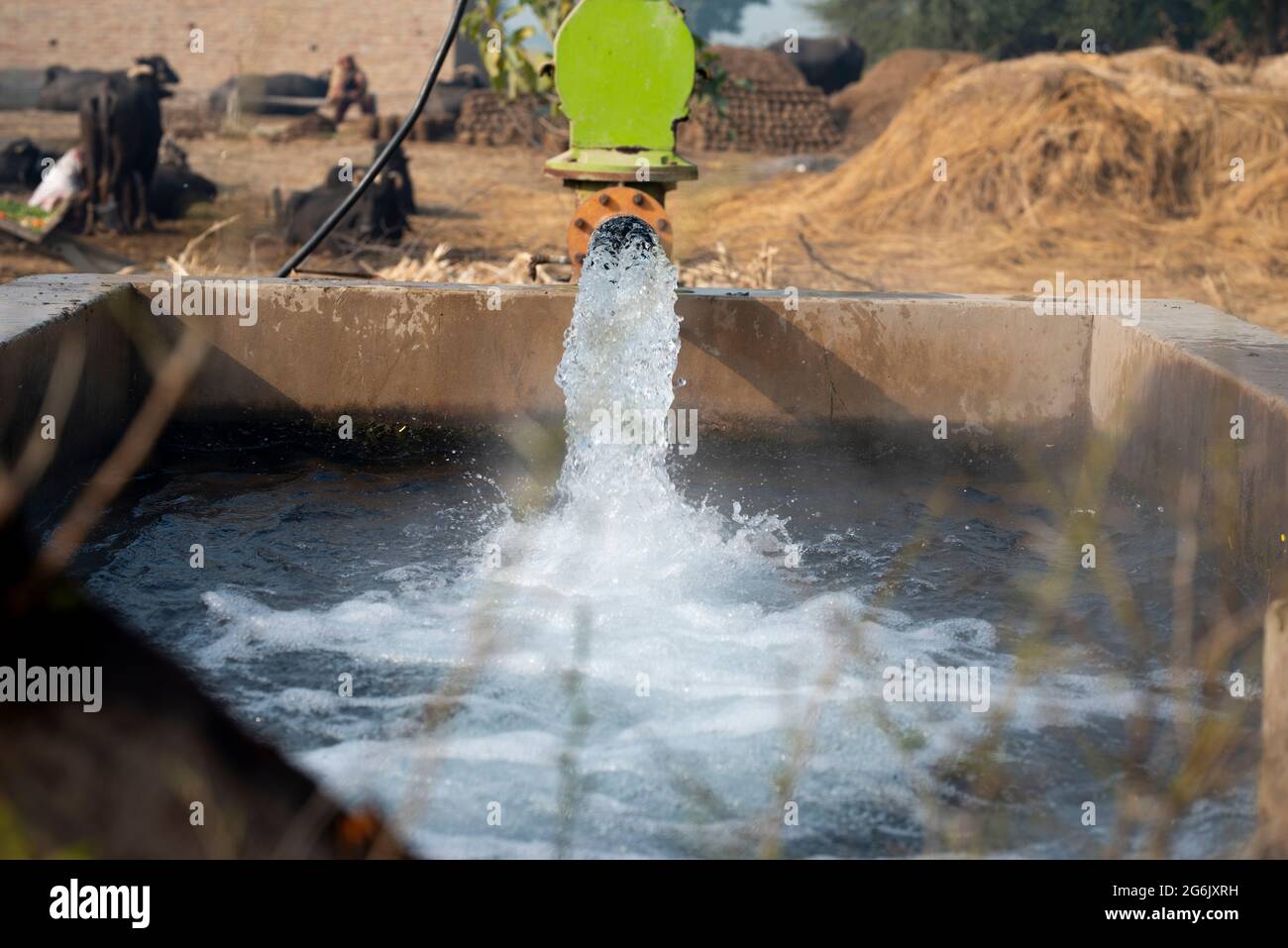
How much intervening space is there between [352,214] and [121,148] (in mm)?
2265

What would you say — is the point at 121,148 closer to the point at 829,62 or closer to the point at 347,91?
the point at 347,91

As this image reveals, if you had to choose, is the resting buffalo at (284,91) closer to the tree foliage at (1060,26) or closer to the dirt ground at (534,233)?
the dirt ground at (534,233)

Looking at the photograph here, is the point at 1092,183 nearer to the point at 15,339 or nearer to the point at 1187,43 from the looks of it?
the point at 15,339

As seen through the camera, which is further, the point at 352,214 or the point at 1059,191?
the point at 1059,191

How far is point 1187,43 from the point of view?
22.3m

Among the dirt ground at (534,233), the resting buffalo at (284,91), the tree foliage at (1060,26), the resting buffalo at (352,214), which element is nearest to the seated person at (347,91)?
the resting buffalo at (284,91)

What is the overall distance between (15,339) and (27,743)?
9.16 ft

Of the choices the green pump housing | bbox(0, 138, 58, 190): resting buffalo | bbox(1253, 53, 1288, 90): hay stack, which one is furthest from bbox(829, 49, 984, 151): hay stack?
the green pump housing

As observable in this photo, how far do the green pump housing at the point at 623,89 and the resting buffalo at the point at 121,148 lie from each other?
7.33 meters

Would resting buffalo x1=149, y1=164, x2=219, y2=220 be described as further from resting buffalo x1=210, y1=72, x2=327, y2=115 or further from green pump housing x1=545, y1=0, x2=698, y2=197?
green pump housing x1=545, y1=0, x2=698, y2=197

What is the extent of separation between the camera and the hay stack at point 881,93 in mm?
17656

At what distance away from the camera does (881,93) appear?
1869cm

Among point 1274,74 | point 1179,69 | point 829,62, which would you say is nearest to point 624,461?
point 1179,69
